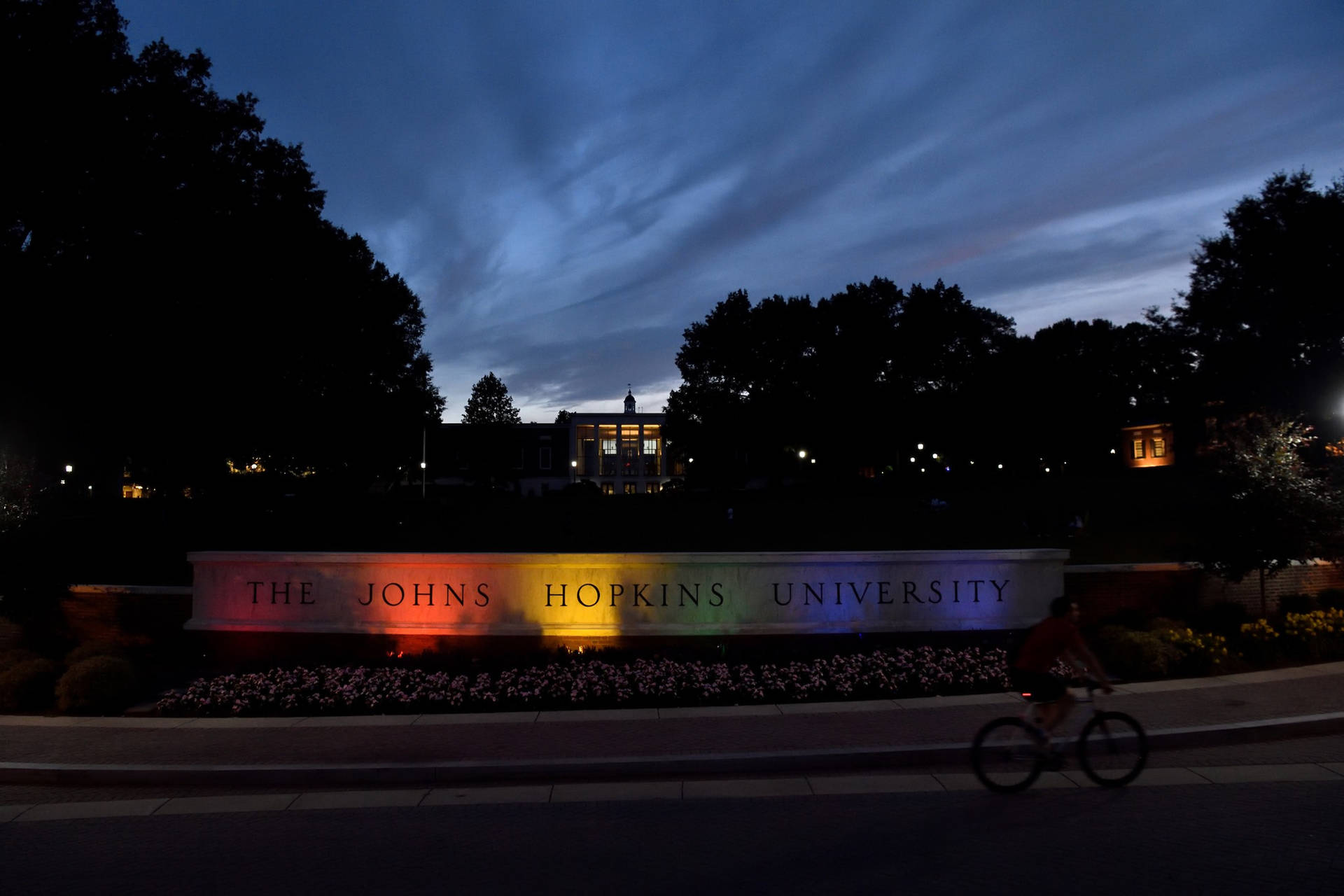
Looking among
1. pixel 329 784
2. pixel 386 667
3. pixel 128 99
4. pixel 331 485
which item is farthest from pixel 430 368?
pixel 329 784

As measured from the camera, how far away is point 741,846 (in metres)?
6.62

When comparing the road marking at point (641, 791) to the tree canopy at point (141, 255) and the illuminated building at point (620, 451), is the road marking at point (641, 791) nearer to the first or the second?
the tree canopy at point (141, 255)

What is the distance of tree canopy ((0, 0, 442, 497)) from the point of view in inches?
904

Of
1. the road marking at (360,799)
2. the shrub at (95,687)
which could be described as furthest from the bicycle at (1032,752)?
the shrub at (95,687)

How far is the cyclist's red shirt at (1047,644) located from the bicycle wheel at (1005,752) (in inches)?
20.2

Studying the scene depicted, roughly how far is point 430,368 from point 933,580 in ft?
168

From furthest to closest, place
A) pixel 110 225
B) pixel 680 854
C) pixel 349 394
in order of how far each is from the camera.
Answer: pixel 349 394, pixel 110 225, pixel 680 854

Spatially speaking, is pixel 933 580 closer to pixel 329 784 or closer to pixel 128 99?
pixel 329 784

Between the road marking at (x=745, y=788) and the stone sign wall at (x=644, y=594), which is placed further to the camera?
the stone sign wall at (x=644, y=594)

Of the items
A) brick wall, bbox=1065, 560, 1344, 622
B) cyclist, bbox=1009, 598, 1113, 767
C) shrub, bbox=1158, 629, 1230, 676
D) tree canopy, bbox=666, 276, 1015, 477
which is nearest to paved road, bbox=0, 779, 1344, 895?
cyclist, bbox=1009, 598, 1113, 767

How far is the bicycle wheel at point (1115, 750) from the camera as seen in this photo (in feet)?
26.0

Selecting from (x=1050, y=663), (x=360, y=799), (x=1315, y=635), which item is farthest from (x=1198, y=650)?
(x=360, y=799)

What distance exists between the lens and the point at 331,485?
58156mm

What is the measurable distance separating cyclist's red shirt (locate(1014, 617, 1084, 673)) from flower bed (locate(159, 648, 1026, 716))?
383 centimetres
